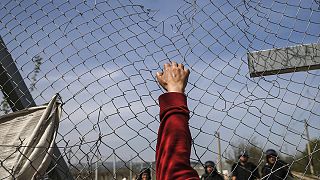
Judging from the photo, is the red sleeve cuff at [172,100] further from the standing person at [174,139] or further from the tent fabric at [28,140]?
the tent fabric at [28,140]

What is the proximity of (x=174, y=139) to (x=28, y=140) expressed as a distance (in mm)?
991

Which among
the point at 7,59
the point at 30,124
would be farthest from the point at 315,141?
the point at 7,59

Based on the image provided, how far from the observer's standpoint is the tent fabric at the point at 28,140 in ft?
6.14

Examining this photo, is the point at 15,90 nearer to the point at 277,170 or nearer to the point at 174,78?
the point at 174,78

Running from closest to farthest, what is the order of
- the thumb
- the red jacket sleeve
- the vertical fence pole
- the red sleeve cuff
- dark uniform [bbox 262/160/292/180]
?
the red jacket sleeve < the red sleeve cuff < the thumb < the vertical fence pole < dark uniform [bbox 262/160/292/180]

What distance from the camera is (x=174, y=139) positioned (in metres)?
1.17

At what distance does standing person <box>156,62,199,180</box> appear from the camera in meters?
1.12

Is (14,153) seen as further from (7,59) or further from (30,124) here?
(7,59)

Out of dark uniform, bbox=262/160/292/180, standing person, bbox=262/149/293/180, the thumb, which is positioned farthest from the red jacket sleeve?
standing person, bbox=262/149/293/180

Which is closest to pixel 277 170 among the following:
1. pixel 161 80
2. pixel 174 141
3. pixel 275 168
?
pixel 275 168

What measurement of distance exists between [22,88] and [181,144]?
1.25m

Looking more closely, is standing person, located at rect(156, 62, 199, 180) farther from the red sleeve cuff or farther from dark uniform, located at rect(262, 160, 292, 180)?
dark uniform, located at rect(262, 160, 292, 180)

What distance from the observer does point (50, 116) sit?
1.95 m

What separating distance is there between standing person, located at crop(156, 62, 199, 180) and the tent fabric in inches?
32.6
